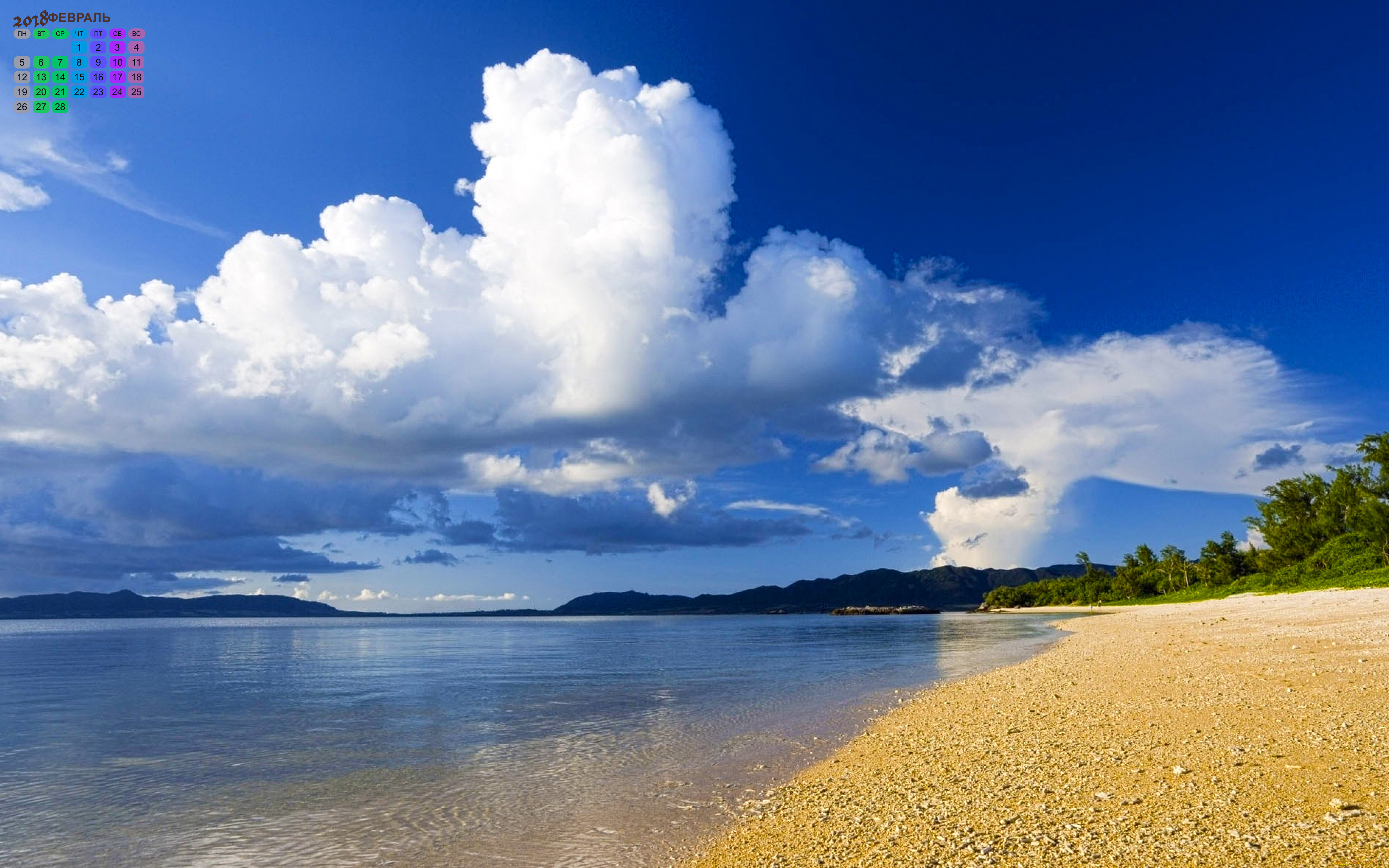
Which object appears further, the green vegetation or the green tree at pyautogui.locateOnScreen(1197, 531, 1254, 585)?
the green tree at pyautogui.locateOnScreen(1197, 531, 1254, 585)

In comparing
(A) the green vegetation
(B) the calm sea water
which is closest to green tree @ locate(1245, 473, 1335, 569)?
(A) the green vegetation

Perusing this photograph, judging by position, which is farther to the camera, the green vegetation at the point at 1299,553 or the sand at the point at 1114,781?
the green vegetation at the point at 1299,553

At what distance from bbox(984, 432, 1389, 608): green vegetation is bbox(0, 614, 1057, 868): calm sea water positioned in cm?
7097

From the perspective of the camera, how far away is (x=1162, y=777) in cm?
1358

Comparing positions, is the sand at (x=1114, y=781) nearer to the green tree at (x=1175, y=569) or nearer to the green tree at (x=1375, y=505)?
the green tree at (x=1375, y=505)

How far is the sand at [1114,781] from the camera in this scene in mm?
10461

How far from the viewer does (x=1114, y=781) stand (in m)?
13.7

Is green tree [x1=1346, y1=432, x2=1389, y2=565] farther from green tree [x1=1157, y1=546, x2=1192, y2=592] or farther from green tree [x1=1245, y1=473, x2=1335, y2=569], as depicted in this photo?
green tree [x1=1157, y1=546, x2=1192, y2=592]

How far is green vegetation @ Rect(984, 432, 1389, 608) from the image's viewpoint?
305 ft

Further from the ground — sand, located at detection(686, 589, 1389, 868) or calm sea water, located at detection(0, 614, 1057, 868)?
sand, located at detection(686, 589, 1389, 868)

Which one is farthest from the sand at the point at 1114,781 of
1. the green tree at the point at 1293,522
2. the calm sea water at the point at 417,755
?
the green tree at the point at 1293,522

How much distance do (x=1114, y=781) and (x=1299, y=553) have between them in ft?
487

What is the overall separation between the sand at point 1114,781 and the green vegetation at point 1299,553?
7043 cm

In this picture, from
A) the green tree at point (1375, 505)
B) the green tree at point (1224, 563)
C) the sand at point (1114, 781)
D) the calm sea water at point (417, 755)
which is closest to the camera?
the sand at point (1114, 781)
